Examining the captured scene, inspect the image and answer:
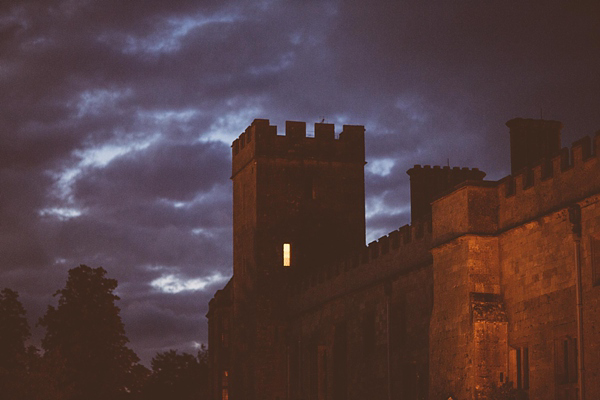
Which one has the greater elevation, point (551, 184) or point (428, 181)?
point (428, 181)

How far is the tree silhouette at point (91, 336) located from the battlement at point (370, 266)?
12892mm

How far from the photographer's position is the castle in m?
27.9

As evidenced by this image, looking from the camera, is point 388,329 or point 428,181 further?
point 428,181

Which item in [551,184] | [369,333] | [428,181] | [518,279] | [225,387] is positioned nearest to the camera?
[551,184]

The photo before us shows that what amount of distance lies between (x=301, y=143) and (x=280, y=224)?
421 cm

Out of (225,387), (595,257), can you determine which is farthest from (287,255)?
Answer: (595,257)

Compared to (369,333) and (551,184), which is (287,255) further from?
(551,184)

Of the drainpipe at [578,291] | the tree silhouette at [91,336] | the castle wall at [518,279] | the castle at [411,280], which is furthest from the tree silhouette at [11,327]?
the drainpipe at [578,291]

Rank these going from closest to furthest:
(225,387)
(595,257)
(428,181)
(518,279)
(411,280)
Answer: (595,257) → (518,279) → (411,280) → (428,181) → (225,387)

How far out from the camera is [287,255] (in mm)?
52750

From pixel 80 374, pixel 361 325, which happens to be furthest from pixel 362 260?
pixel 80 374

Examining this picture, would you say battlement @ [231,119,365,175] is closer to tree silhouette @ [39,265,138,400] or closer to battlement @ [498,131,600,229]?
tree silhouette @ [39,265,138,400]

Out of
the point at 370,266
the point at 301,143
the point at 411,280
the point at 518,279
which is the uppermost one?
the point at 301,143

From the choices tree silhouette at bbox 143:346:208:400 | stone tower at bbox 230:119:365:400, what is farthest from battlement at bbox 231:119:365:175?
tree silhouette at bbox 143:346:208:400
